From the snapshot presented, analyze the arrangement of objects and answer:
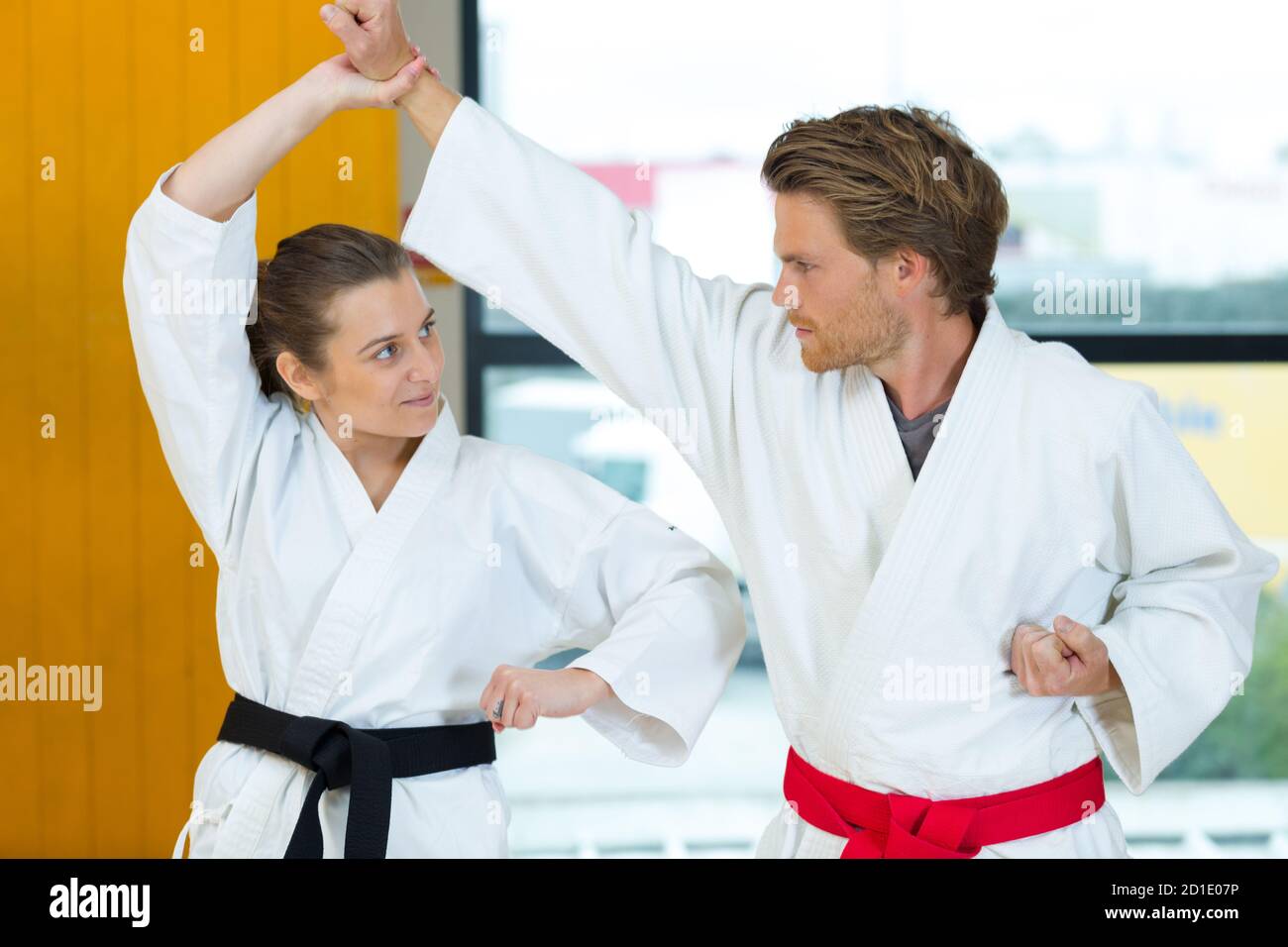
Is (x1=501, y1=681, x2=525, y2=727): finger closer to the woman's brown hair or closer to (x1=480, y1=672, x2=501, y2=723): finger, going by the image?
(x1=480, y1=672, x2=501, y2=723): finger

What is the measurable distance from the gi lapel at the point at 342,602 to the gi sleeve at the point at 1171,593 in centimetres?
99

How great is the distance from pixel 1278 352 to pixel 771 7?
70.5 inches

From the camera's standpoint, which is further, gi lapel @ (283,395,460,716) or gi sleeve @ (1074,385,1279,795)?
gi lapel @ (283,395,460,716)

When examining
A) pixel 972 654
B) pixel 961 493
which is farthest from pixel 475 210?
pixel 972 654

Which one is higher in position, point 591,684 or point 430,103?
point 430,103

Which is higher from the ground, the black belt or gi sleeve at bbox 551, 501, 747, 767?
gi sleeve at bbox 551, 501, 747, 767

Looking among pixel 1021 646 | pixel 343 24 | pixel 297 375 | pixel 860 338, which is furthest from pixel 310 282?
pixel 1021 646

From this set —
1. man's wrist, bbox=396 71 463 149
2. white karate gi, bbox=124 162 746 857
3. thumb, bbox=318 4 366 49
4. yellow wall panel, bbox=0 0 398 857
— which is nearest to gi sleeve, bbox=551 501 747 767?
white karate gi, bbox=124 162 746 857

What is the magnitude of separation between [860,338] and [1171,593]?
0.55 m

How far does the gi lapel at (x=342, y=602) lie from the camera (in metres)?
1.80

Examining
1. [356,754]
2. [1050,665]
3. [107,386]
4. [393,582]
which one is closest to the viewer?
[1050,665]

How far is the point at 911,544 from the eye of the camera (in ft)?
5.65

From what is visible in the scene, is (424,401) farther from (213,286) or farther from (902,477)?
(902,477)

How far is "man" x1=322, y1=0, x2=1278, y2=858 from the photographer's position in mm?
1721
